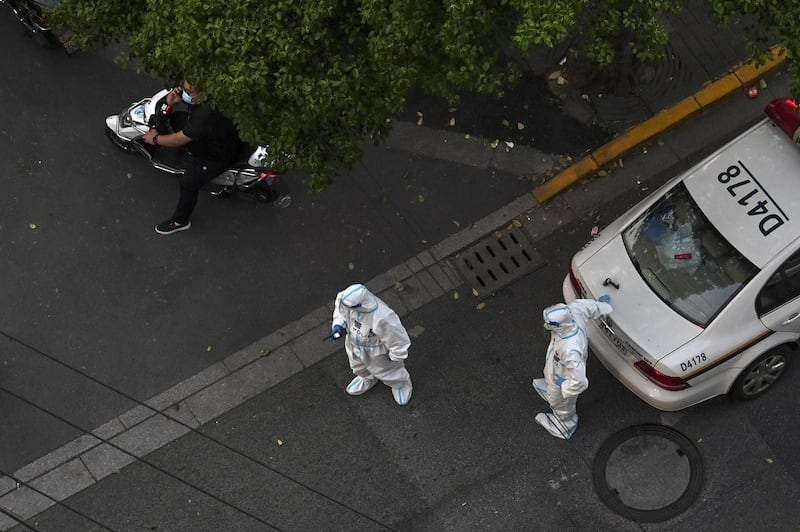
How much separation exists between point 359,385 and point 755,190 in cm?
388

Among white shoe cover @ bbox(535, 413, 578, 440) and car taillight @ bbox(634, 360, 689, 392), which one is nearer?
car taillight @ bbox(634, 360, 689, 392)

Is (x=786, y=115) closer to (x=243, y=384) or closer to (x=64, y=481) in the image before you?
(x=243, y=384)

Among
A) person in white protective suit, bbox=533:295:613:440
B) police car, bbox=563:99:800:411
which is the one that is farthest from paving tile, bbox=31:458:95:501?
police car, bbox=563:99:800:411

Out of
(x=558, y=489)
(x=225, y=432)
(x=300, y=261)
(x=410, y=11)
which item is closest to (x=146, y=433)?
(x=225, y=432)

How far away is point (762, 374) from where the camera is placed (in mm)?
8391

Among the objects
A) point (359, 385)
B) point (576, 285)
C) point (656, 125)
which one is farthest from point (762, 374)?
point (359, 385)

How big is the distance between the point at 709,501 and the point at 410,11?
4.85 m

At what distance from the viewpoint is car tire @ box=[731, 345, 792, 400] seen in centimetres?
822

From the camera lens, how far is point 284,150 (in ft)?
24.8

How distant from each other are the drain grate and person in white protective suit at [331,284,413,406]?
1.33 meters

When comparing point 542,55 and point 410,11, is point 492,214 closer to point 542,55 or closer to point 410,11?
point 542,55

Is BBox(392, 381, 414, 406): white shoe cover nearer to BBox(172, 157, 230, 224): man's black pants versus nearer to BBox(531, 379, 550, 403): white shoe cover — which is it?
BBox(531, 379, 550, 403): white shoe cover

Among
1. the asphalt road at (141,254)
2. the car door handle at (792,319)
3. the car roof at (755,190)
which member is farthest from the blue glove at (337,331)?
the car door handle at (792,319)

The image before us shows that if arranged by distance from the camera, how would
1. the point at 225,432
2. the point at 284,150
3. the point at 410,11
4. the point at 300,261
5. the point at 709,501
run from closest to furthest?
the point at 410,11 < the point at 284,150 < the point at 709,501 < the point at 225,432 < the point at 300,261
